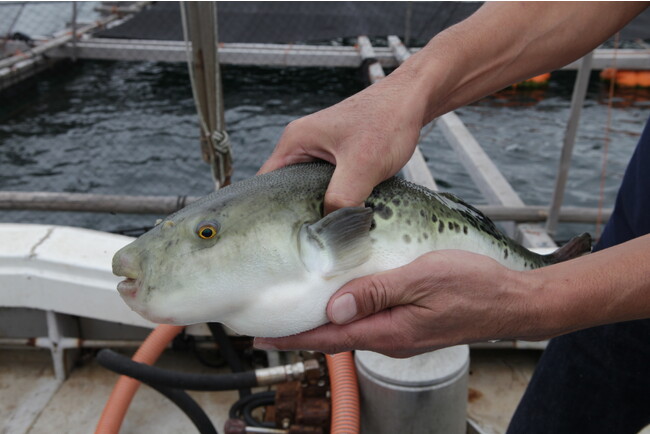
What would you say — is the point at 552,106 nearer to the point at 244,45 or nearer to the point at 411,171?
the point at 244,45

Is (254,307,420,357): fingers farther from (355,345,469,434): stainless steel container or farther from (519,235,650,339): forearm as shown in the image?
(355,345,469,434): stainless steel container

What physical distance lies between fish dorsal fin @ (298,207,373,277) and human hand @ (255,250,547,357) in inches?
2.4

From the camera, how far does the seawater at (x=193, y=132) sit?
8.18 meters

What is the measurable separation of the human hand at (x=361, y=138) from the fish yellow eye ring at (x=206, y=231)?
273 millimetres

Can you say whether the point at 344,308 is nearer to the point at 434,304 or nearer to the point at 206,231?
the point at 434,304

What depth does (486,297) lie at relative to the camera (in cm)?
129

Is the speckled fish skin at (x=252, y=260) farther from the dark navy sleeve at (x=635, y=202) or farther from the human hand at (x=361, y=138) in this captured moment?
the dark navy sleeve at (x=635, y=202)

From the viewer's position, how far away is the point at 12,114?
10844 mm

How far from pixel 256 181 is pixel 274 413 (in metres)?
1.86

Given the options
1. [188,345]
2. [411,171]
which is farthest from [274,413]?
[411,171]

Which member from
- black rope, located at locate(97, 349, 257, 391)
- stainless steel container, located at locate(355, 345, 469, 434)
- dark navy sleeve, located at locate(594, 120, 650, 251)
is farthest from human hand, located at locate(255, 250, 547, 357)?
black rope, located at locate(97, 349, 257, 391)

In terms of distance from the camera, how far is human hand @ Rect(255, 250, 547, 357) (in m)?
1.28

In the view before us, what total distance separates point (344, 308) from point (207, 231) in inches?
14.2

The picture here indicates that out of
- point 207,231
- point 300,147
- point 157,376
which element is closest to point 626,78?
point 157,376
